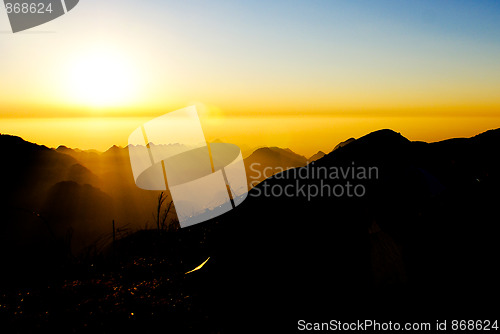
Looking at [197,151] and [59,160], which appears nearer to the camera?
[197,151]

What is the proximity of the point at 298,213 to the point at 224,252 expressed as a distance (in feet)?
5.34

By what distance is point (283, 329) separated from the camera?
6.21 m

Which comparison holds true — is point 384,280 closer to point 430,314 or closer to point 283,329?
point 430,314

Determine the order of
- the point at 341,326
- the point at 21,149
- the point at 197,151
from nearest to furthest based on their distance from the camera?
the point at 341,326 → the point at 197,151 → the point at 21,149

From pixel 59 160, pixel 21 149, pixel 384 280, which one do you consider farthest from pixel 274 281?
pixel 59 160
